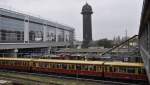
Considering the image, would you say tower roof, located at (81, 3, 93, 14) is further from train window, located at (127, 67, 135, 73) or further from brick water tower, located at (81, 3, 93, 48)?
train window, located at (127, 67, 135, 73)

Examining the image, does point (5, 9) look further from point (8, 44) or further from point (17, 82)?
point (17, 82)

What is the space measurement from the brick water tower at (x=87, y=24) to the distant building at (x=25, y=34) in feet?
56.6

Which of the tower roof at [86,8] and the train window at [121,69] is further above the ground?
the tower roof at [86,8]

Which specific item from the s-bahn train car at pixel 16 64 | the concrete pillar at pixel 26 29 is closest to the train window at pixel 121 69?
the s-bahn train car at pixel 16 64

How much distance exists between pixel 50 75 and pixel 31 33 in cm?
4115

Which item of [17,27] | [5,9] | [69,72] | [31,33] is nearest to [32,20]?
[31,33]

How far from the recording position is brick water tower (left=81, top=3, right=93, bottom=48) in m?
103

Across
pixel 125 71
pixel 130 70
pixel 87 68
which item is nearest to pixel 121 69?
pixel 125 71

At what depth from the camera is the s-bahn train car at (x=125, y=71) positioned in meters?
20.8

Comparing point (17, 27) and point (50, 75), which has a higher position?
point (17, 27)

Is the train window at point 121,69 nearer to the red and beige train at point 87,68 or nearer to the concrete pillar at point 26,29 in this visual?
the red and beige train at point 87,68

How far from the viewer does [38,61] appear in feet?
94.1

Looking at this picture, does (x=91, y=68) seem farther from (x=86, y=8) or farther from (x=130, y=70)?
(x=86, y=8)

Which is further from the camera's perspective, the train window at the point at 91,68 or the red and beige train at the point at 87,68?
the train window at the point at 91,68
